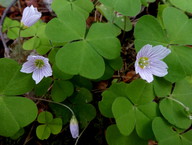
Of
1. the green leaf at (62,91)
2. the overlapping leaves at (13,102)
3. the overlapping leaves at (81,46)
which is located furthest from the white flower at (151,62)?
the overlapping leaves at (13,102)

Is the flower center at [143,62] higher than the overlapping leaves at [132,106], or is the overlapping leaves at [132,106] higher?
the flower center at [143,62]

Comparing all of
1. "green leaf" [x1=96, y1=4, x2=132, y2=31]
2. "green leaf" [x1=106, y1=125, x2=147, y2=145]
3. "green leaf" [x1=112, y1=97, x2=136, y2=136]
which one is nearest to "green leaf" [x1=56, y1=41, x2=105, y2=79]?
"green leaf" [x1=112, y1=97, x2=136, y2=136]

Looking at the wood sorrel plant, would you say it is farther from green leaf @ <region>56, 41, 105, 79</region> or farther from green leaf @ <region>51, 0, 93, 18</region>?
green leaf @ <region>51, 0, 93, 18</region>

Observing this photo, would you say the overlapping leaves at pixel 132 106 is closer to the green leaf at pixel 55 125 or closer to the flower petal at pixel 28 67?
the green leaf at pixel 55 125

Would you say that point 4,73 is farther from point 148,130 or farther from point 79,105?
point 148,130

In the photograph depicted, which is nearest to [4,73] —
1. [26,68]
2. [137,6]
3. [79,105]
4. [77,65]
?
[26,68]

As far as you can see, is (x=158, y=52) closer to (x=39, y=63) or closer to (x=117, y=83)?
(x=117, y=83)

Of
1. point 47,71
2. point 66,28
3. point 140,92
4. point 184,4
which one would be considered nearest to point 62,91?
→ point 47,71
